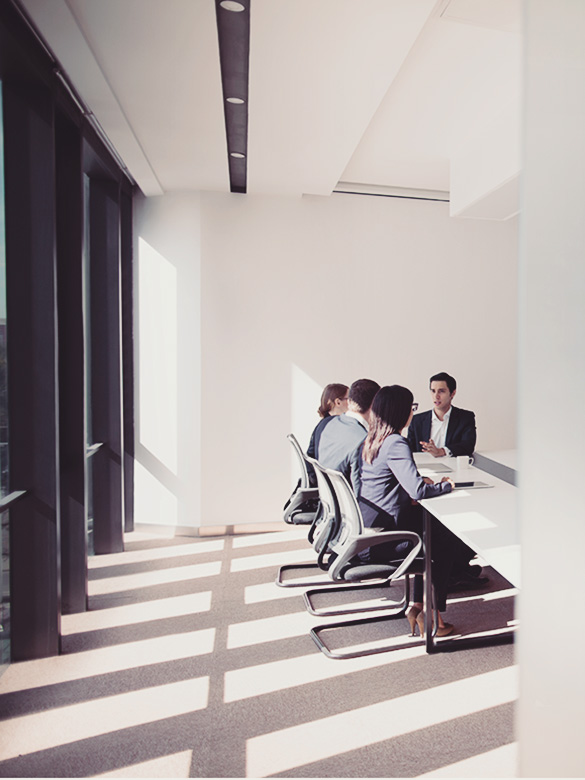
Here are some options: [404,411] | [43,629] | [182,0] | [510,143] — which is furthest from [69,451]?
[510,143]

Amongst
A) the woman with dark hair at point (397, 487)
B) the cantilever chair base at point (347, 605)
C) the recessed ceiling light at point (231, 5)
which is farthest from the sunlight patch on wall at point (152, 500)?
the recessed ceiling light at point (231, 5)

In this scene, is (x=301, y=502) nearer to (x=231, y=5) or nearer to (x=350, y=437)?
(x=350, y=437)

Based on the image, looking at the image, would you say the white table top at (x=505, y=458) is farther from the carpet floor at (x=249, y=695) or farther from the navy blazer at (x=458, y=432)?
the carpet floor at (x=249, y=695)

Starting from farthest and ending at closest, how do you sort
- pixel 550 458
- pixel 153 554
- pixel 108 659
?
pixel 153 554 < pixel 108 659 < pixel 550 458

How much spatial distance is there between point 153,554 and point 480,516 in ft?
8.93

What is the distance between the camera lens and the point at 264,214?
Result: 4.79 meters

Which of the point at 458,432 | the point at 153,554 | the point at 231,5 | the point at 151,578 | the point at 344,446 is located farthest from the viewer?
the point at 153,554

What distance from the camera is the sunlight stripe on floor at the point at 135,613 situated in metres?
3.12

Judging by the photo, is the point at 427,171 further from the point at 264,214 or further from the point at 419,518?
the point at 419,518

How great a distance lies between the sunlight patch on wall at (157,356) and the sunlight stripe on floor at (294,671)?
2397 millimetres

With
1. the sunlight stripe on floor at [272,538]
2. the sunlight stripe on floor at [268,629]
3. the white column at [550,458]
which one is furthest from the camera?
the sunlight stripe on floor at [272,538]

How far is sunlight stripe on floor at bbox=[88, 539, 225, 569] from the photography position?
13.5ft

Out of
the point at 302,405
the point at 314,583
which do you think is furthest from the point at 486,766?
the point at 302,405

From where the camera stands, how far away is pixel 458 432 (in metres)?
4.12
